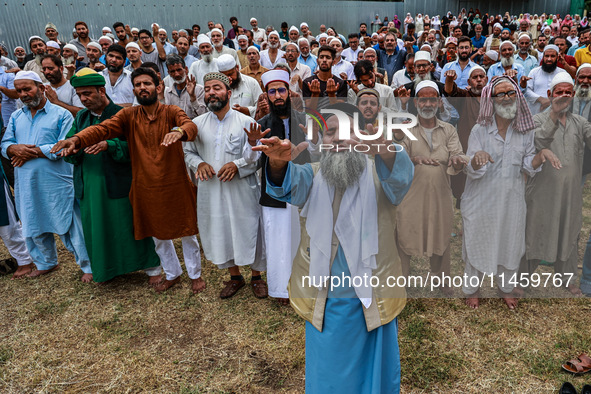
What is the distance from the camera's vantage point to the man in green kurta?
3.45m

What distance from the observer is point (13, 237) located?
13.8ft

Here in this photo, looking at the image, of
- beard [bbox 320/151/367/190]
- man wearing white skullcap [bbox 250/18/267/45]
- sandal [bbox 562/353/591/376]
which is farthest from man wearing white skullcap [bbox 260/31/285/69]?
sandal [bbox 562/353/591/376]

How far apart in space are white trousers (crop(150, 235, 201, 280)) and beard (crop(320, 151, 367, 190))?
2.05 meters

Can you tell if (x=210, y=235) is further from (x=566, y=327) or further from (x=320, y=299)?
(x=566, y=327)

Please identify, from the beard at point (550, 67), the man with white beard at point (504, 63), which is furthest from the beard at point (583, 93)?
the man with white beard at point (504, 63)

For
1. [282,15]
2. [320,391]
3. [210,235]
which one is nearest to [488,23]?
[282,15]

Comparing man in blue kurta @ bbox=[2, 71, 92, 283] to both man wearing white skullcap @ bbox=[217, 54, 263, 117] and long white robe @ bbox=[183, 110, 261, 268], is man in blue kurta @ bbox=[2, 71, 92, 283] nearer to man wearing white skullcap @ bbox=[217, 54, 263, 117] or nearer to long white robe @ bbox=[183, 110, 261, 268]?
long white robe @ bbox=[183, 110, 261, 268]

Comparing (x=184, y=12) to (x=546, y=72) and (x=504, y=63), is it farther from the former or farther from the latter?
(x=546, y=72)

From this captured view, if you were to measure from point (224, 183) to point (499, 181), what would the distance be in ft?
6.80

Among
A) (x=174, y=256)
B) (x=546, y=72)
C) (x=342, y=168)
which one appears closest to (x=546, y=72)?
(x=546, y=72)

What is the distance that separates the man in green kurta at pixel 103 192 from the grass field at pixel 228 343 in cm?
36

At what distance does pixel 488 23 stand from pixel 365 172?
1750cm

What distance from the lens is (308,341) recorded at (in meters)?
2.19

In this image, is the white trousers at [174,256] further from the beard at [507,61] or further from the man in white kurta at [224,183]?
the beard at [507,61]
